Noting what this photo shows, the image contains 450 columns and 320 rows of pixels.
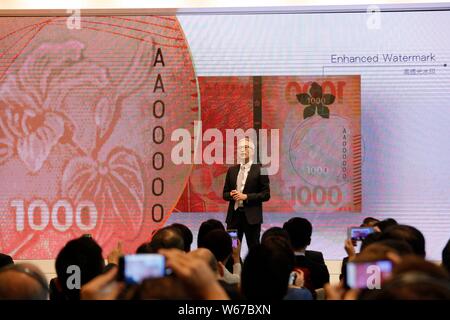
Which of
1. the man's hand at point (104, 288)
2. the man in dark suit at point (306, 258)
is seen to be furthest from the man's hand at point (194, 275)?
the man in dark suit at point (306, 258)

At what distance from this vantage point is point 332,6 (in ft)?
20.5

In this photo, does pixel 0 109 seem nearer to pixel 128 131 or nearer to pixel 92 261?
pixel 128 131

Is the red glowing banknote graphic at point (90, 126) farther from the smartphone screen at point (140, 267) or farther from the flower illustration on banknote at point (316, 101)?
the smartphone screen at point (140, 267)

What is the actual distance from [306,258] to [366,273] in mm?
1694

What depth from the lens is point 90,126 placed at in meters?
6.46

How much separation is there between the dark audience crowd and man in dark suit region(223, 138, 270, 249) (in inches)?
68.5

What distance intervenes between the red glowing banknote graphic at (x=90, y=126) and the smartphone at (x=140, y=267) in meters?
4.67

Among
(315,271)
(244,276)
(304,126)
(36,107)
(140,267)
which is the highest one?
(36,107)

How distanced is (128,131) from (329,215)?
1.94m

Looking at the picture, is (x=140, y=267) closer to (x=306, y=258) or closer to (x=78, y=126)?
(x=306, y=258)

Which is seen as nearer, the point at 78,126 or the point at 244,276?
the point at 244,276

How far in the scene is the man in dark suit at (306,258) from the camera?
3482mm

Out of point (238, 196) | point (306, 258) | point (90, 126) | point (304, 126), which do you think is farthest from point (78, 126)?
point (306, 258)
